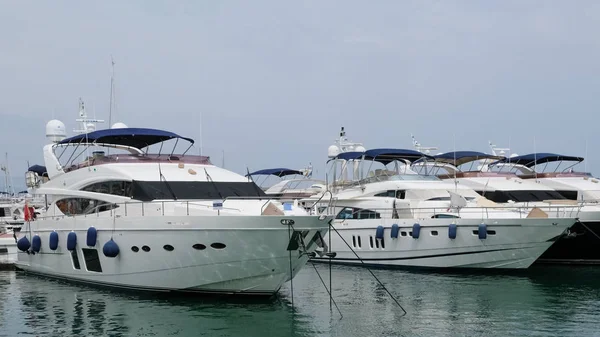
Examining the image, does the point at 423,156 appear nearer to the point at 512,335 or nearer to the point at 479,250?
the point at 479,250

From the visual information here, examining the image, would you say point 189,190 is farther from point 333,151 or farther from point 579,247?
point 333,151

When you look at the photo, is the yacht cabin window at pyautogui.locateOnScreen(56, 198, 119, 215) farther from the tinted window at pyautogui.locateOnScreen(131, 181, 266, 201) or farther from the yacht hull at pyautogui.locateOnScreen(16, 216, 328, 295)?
the tinted window at pyautogui.locateOnScreen(131, 181, 266, 201)

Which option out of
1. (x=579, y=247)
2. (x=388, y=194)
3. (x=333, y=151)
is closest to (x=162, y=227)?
(x=388, y=194)

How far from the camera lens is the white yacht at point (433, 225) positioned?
23.3 meters

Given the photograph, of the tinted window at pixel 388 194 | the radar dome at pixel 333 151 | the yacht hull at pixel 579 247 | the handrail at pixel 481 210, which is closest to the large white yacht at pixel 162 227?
the handrail at pixel 481 210

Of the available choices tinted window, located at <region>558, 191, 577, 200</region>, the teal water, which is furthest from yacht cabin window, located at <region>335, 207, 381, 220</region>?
tinted window, located at <region>558, 191, 577, 200</region>

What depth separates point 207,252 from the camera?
16703mm

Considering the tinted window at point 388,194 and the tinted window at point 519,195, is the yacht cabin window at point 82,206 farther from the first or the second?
the tinted window at point 519,195

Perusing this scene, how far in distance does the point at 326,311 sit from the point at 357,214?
1152cm

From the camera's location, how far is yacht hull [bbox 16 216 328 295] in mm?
16422

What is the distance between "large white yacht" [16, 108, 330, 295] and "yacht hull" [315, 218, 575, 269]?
5.61m

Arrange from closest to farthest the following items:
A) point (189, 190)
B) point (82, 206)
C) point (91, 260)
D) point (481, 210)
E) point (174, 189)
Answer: point (174, 189)
point (189, 190)
point (91, 260)
point (82, 206)
point (481, 210)

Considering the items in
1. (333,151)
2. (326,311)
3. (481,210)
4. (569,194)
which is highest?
(333,151)

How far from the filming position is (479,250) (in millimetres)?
23859
